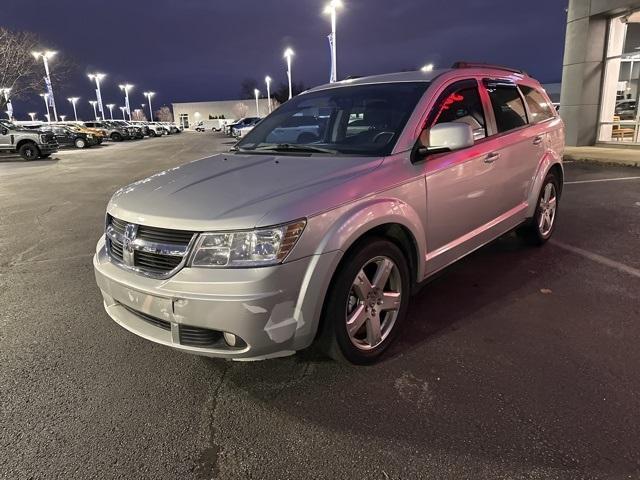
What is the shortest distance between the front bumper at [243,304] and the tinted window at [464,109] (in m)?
1.72

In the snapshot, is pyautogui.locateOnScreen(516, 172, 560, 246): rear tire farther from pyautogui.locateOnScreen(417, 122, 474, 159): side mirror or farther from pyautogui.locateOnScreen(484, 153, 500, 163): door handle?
pyautogui.locateOnScreen(417, 122, 474, 159): side mirror

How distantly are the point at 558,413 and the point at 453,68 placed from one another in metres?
2.82

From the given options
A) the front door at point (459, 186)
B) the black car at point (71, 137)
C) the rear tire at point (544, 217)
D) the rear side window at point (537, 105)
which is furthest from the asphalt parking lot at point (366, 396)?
the black car at point (71, 137)

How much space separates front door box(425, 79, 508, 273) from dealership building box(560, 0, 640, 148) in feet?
51.4

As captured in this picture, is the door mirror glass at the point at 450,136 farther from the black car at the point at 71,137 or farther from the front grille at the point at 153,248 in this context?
the black car at the point at 71,137

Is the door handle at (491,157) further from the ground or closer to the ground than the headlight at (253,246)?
further from the ground

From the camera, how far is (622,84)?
1736 cm

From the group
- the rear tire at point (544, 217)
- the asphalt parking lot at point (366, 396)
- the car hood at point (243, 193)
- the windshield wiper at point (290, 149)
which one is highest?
the windshield wiper at point (290, 149)

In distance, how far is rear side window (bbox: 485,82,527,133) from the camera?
170 inches

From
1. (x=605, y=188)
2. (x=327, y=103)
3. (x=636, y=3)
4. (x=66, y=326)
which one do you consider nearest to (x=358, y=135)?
(x=327, y=103)

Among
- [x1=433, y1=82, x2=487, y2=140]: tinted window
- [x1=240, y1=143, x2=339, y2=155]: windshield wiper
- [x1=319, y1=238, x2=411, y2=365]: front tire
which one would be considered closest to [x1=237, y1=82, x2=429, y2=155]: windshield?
[x1=240, y1=143, x2=339, y2=155]: windshield wiper

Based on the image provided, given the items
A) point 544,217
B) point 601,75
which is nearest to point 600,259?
point 544,217

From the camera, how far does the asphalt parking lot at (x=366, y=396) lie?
2279mm

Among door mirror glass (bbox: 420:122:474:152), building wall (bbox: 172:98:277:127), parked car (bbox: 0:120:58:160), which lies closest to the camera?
door mirror glass (bbox: 420:122:474:152)
